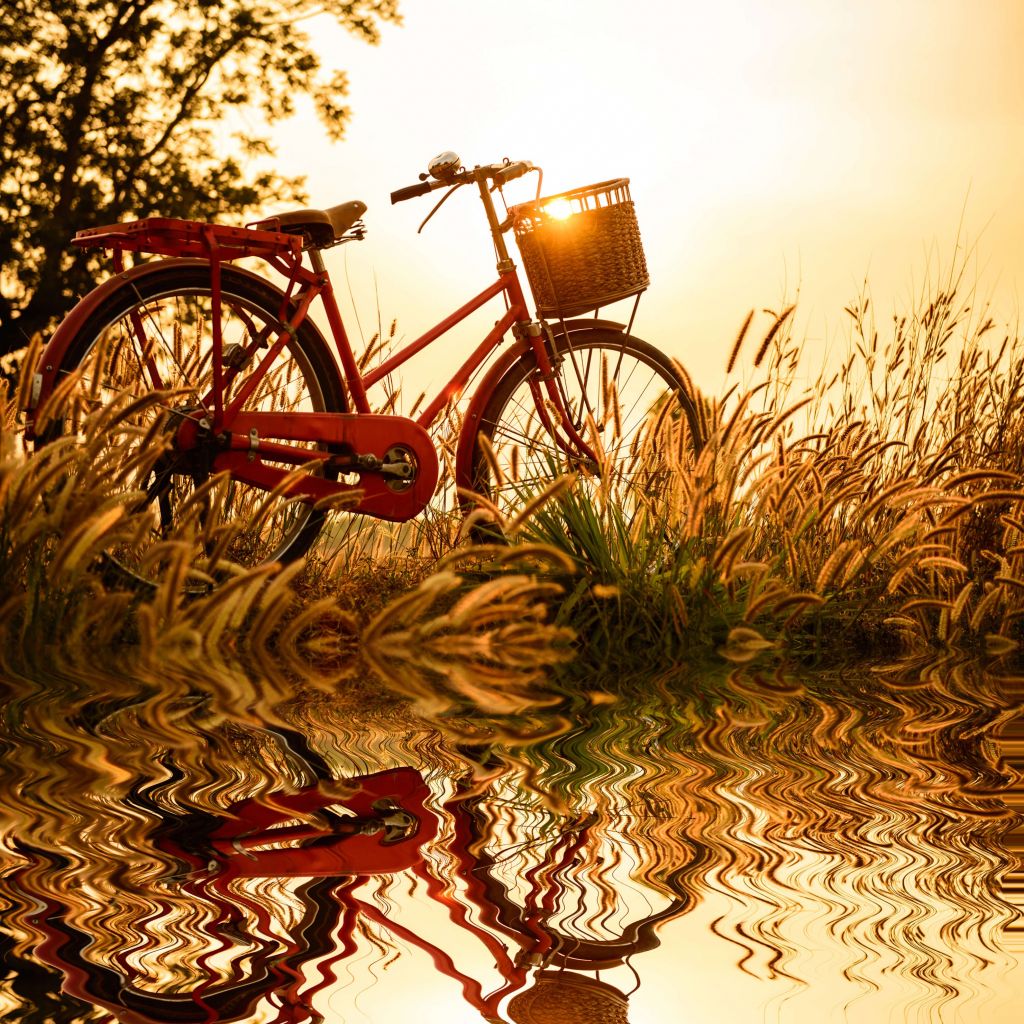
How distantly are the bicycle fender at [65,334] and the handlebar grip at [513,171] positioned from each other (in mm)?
1186

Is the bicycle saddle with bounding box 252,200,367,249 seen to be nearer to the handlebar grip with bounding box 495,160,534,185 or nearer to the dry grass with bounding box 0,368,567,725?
the handlebar grip with bounding box 495,160,534,185

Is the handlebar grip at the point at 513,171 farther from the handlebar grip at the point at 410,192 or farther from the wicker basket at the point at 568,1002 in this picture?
the wicker basket at the point at 568,1002

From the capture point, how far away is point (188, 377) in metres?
3.85

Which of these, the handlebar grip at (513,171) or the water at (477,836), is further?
the handlebar grip at (513,171)

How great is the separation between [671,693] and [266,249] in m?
1.96

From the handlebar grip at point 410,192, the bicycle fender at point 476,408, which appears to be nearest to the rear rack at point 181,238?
the handlebar grip at point 410,192

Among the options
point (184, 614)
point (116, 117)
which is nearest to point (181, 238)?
point (184, 614)

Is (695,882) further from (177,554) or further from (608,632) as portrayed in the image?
(608,632)

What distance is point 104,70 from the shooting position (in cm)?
1093

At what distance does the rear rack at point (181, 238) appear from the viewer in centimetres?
350

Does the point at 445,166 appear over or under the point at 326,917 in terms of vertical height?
over

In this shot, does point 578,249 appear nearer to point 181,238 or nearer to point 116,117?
point 181,238

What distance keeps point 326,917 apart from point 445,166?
126 inches

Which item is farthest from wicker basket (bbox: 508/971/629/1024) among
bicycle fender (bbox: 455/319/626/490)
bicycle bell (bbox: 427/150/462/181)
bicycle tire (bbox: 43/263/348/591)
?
bicycle bell (bbox: 427/150/462/181)
